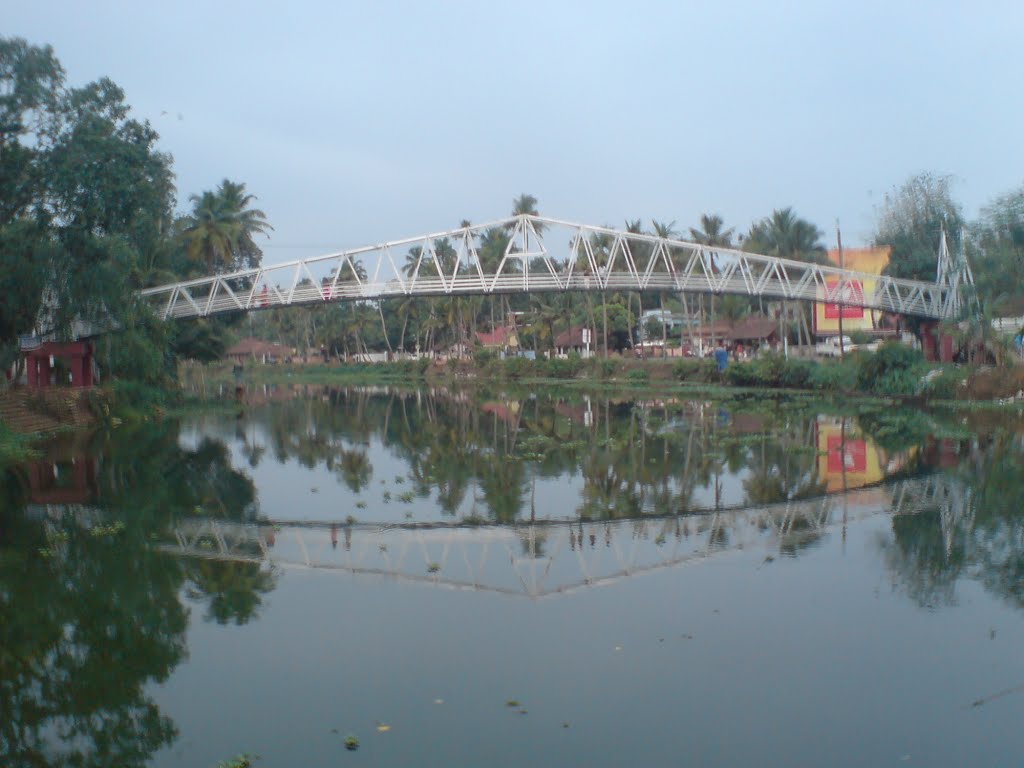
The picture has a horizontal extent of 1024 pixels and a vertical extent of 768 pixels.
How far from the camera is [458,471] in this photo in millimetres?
22688

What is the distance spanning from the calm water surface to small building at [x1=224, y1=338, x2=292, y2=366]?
107 m

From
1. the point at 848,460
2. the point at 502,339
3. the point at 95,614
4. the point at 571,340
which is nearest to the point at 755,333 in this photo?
the point at 571,340

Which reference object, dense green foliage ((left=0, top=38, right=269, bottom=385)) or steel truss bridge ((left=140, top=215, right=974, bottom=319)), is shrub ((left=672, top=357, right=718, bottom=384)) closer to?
steel truss bridge ((left=140, top=215, right=974, bottom=319))

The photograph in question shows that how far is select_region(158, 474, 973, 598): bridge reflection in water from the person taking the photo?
1261 centimetres

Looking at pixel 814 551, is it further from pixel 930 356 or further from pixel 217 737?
pixel 930 356

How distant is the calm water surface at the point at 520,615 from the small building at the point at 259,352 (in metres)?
107

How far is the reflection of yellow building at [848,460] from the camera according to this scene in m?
20.2

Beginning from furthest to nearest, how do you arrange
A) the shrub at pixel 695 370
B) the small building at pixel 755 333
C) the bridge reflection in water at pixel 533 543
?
1. the small building at pixel 755 333
2. the shrub at pixel 695 370
3. the bridge reflection in water at pixel 533 543

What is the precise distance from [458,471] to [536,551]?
355 inches

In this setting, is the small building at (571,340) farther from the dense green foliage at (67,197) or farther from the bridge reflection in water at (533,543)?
the bridge reflection in water at (533,543)

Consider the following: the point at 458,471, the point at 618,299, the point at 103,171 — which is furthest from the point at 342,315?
the point at 458,471

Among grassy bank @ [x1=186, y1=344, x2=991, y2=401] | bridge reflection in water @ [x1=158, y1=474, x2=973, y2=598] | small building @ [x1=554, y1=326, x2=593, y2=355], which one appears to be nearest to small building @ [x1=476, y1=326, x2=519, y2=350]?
small building @ [x1=554, y1=326, x2=593, y2=355]

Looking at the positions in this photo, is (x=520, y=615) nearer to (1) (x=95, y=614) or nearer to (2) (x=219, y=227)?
(1) (x=95, y=614)

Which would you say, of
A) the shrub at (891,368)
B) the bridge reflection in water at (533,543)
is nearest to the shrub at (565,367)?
the shrub at (891,368)
